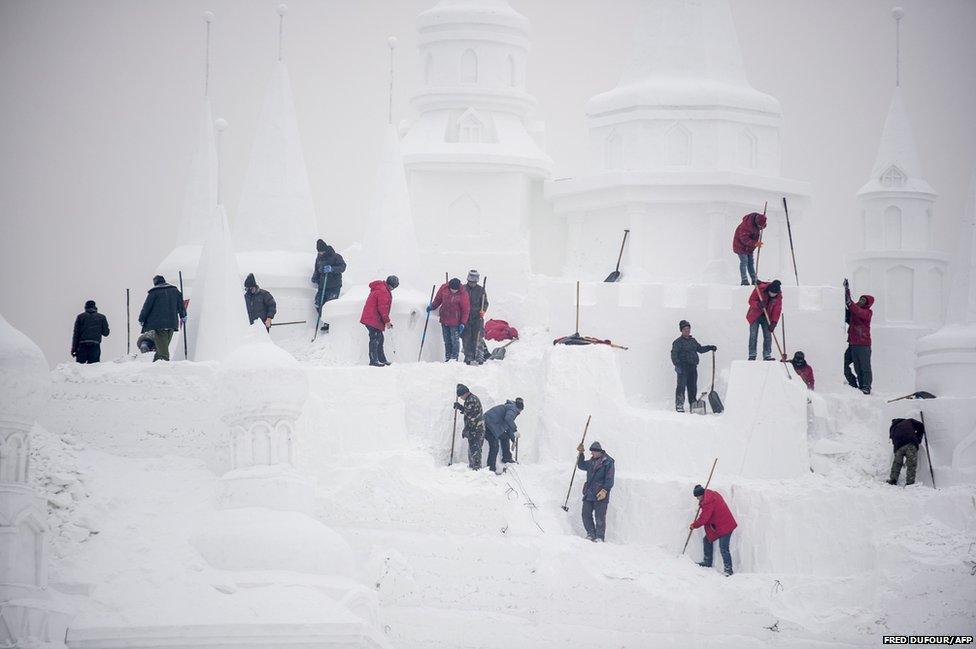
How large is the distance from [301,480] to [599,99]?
44.8 feet

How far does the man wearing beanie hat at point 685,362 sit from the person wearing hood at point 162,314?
24.3 ft

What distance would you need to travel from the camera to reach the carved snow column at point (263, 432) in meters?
26.6

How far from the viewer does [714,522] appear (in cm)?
2870

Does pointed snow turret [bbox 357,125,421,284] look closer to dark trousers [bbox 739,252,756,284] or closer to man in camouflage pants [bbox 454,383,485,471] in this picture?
man in camouflage pants [bbox 454,383,485,471]

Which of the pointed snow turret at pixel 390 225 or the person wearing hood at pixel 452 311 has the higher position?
the pointed snow turret at pixel 390 225

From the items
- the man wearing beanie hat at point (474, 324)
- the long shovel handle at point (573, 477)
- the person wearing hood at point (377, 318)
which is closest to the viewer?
the long shovel handle at point (573, 477)

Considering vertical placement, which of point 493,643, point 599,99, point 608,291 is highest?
point 599,99

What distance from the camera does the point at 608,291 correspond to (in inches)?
1314

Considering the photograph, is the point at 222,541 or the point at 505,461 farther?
the point at 505,461

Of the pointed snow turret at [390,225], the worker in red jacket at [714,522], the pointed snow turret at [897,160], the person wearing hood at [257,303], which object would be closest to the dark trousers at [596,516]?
the worker in red jacket at [714,522]

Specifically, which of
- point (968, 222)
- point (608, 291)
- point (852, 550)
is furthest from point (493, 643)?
point (968, 222)

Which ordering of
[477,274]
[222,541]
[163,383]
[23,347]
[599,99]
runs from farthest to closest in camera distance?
[599,99] < [477,274] < [163,383] < [222,541] < [23,347]

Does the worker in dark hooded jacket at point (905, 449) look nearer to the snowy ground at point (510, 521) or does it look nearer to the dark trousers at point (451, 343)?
the snowy ground at point (510, 521)

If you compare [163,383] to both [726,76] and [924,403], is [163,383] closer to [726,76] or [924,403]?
[924,403]
